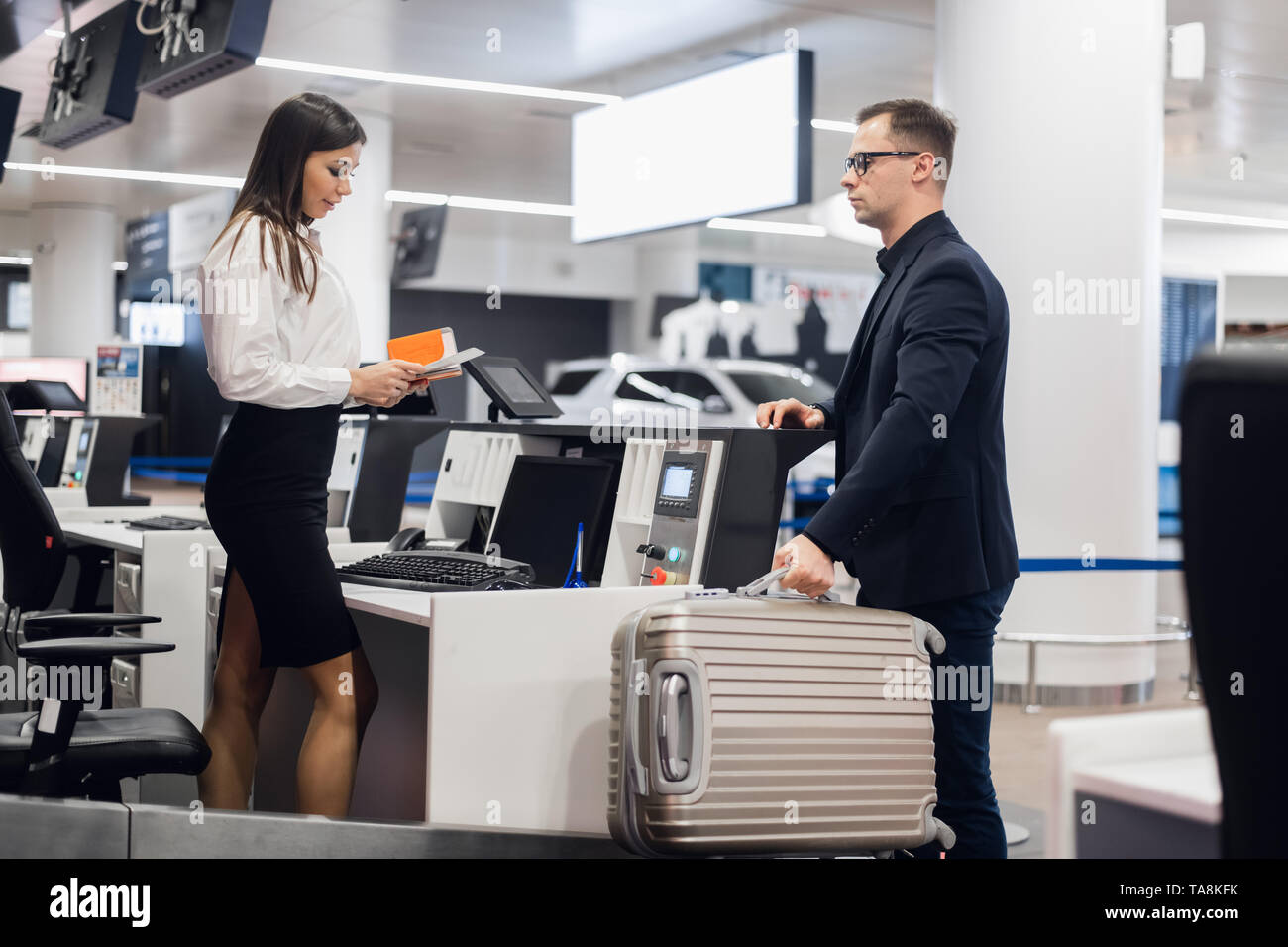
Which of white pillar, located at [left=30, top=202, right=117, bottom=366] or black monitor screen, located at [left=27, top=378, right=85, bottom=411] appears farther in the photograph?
white pillar, located at [left=30, top=202, right=117, bottom=366]

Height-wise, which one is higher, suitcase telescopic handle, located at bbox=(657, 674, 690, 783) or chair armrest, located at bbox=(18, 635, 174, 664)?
chair armrest, located at bbox=(18, 635, 174, 664)

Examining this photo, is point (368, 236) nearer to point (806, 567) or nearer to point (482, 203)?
point (482, 203)

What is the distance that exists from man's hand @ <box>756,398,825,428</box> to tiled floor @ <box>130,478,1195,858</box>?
0.83 metres

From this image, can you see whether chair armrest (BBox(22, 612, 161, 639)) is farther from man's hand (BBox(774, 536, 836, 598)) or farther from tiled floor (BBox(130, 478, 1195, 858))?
tiled floor (BBox(130, 478, 1195, 858))

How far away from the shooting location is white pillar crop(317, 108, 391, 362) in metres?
9.08

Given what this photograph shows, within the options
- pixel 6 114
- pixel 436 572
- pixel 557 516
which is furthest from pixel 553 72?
pixel 436 572

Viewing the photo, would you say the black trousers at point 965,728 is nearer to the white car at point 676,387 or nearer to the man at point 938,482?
the man at point 938,482

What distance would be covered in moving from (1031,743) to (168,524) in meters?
2.92

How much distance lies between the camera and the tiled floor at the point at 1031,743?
3.85m

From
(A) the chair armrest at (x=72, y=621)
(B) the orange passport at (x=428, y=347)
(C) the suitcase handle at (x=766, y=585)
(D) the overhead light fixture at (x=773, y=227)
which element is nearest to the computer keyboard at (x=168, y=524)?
(A) the chair armrest at (x=72, y=621)

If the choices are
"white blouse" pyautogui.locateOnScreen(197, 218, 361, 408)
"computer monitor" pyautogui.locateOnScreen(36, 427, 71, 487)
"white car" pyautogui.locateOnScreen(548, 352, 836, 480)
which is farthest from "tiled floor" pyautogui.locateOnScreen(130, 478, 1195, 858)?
"white car" pyautogui.locateOnScreen(548, 352, 836, 480)

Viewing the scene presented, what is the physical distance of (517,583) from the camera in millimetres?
2586

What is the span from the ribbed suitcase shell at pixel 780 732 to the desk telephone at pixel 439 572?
539 millimetres

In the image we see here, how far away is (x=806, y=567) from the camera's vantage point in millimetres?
2158
